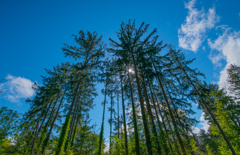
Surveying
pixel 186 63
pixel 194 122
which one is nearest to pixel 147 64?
pixel 186 63

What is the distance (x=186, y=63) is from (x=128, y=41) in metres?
8.10

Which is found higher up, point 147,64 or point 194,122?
point 147,64

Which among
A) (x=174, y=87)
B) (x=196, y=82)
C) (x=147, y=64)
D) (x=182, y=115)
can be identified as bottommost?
(x=182, y=115)

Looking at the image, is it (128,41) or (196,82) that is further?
(196,82)

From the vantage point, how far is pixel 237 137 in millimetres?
10180

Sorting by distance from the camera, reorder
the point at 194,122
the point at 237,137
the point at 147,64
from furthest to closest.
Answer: the point at 194,122 → the point at 237,137 → the point at 147,64

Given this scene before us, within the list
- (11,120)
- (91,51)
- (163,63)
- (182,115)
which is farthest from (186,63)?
(11,120)

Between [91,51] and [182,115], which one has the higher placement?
[91,51]

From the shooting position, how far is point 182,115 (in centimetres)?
1206

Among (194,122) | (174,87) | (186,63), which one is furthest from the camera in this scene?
(186,63)

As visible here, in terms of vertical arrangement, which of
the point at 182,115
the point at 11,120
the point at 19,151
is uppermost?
the point at 182,115

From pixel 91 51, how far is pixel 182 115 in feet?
45.5

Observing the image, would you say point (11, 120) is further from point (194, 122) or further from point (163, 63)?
point (194, 122)

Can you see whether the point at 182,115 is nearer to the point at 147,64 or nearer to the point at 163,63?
the point at 163,63
